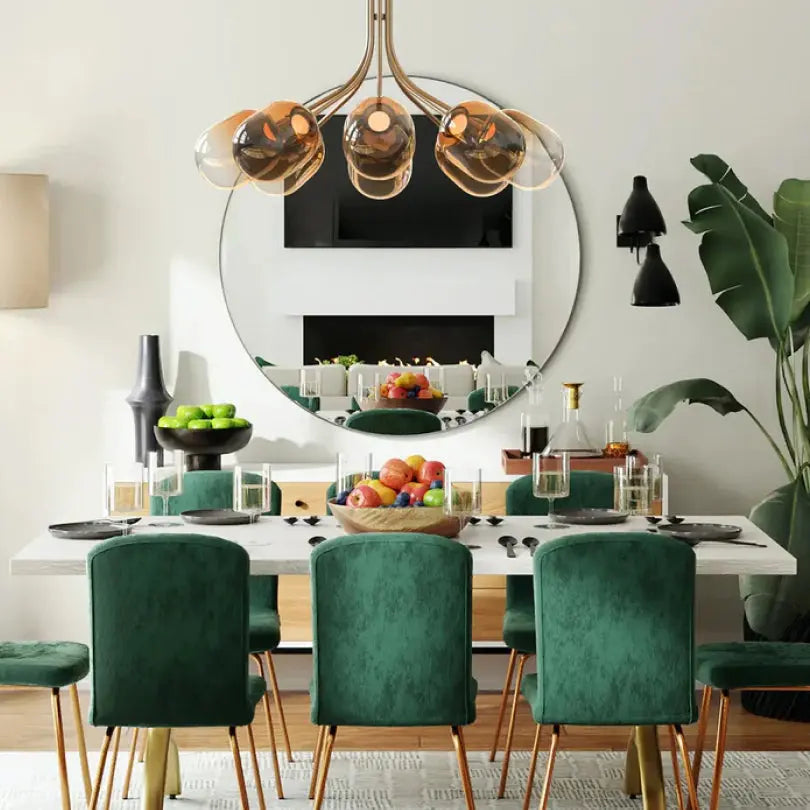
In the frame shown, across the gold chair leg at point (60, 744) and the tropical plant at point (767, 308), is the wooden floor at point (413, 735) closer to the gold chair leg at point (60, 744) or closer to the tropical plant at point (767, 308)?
the tropical plant at point (767, 308)

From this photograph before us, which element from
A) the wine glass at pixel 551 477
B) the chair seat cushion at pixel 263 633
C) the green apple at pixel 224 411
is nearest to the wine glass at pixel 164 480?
the chair seat cushion at pixel 263 633

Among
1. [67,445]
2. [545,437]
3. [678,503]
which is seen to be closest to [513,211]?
[545,437]

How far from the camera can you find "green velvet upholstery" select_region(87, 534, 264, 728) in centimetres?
291

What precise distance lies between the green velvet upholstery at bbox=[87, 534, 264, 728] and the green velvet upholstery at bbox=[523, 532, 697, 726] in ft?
2.30

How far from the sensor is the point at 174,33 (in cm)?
489

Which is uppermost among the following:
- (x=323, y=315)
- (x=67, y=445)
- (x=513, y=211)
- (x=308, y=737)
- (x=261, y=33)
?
(x=261, y=33)

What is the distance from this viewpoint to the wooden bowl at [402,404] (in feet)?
16.2

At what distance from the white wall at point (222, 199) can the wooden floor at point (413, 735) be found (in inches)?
25.0

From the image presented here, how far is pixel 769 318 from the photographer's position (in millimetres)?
4242

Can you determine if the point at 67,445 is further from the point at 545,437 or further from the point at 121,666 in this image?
the point at 121,666

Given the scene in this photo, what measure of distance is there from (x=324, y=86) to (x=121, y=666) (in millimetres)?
2642

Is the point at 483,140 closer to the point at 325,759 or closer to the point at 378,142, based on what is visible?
the point at 378,142

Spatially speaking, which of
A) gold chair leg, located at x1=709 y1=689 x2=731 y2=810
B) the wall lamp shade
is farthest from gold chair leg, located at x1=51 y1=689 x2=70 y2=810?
the wall lamp shade

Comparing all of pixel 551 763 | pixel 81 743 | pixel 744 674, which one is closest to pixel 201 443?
pixel 81 743
